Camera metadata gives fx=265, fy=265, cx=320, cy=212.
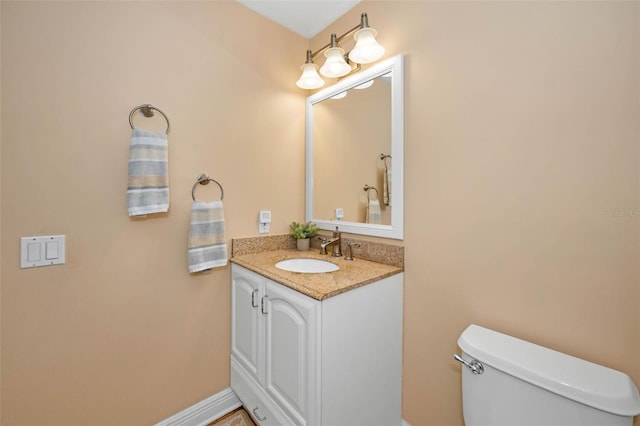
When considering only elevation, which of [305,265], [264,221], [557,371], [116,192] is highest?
[116,192]

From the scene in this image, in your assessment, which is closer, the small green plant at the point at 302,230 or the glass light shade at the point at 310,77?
the glass light shade at the point at 310,77

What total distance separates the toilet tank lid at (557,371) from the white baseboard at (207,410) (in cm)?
136

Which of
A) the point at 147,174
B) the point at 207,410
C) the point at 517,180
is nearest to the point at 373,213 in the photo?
the point at 517,180

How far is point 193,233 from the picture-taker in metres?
1.38

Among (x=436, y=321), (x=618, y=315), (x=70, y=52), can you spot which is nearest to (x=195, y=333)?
(x=436, y=321)

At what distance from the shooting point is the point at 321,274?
1248mm

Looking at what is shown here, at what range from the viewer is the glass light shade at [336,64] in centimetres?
149

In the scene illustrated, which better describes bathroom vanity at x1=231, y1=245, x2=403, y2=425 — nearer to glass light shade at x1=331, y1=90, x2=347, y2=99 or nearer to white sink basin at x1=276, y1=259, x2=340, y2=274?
white sink basin at x1=276, y1=259, x2=340, y2=274

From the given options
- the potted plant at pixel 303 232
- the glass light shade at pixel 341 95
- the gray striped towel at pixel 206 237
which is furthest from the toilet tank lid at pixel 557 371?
the glass light shade at pixel 341 95

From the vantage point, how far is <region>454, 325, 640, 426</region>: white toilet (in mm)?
715

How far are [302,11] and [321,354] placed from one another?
1909 mm

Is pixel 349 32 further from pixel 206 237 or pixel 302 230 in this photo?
pixel 206 237

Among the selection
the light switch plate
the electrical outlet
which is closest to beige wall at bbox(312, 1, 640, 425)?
the electrical outlet

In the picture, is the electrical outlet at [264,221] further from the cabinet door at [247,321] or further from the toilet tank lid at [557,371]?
the toilet tank lid at [557,371]
